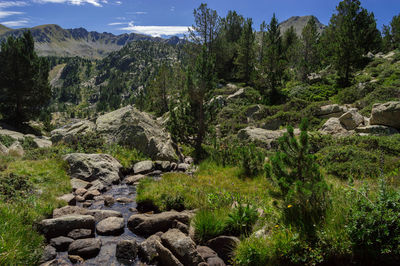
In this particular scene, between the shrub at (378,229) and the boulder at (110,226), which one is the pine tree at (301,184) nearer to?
the shrub at (378,229)

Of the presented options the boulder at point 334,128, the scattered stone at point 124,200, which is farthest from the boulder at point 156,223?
the boulder at point 334,128

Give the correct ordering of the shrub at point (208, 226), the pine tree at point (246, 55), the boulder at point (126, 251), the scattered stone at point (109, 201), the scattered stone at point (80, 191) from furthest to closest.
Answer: the pine tree at point (246, 55) → the scattered stone at point (80, 191) → the scattered stone at point (109, 201) → the shrub at point (208, 226) → the boulder at point (126, 251)

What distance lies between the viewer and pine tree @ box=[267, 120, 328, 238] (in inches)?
197

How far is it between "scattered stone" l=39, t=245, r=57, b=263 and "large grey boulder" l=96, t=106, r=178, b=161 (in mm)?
10525

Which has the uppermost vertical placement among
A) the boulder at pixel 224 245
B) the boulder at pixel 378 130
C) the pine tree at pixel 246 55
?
the pine tree at pixel 246 55

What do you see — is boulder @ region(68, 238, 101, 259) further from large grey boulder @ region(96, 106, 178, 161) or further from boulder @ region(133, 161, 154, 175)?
large grey boulder @ region(96, 106, 178, 161)

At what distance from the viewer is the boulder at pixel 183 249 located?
5.50m

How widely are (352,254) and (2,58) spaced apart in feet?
133

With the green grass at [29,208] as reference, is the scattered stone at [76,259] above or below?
below

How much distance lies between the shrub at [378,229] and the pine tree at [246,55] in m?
38.8

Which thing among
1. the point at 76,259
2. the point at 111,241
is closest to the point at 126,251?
the point at 111,241

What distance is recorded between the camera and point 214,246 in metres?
6.13

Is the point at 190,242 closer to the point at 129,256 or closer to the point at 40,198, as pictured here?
the point at 129,256

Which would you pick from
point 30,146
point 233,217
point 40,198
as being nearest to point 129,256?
point 233,217
